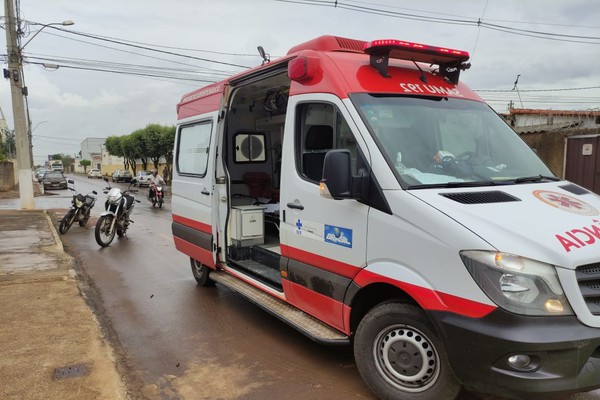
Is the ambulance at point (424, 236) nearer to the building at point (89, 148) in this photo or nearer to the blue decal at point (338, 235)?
the blue decal at point (338, 235)

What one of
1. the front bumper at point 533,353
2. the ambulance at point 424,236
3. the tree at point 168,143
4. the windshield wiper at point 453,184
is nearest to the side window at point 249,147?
the ambulance at point 424,236

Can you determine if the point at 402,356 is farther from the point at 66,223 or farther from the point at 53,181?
the point at 53,181

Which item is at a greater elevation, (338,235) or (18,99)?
(18,99)

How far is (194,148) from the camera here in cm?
625

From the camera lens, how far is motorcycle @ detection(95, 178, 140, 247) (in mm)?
9738

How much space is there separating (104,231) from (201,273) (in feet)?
14.6

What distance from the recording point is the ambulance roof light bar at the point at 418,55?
357 centimetres

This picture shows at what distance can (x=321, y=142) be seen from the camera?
3857mm

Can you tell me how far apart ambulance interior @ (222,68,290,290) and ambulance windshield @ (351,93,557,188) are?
6.70 ft

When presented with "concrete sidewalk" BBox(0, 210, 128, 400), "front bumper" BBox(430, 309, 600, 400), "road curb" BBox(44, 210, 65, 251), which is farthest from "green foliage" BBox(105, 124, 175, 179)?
"front bumper" BBox(430, 309, 600, 400)

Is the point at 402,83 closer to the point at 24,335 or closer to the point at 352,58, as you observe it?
the point at 352,58

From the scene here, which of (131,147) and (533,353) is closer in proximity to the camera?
(533,353)

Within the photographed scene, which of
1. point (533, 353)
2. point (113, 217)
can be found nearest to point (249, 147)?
point (113, 217)

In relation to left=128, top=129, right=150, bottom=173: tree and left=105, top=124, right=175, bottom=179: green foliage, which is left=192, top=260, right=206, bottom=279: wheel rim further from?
left=128, top=129, right=150, bottom=173: tree
